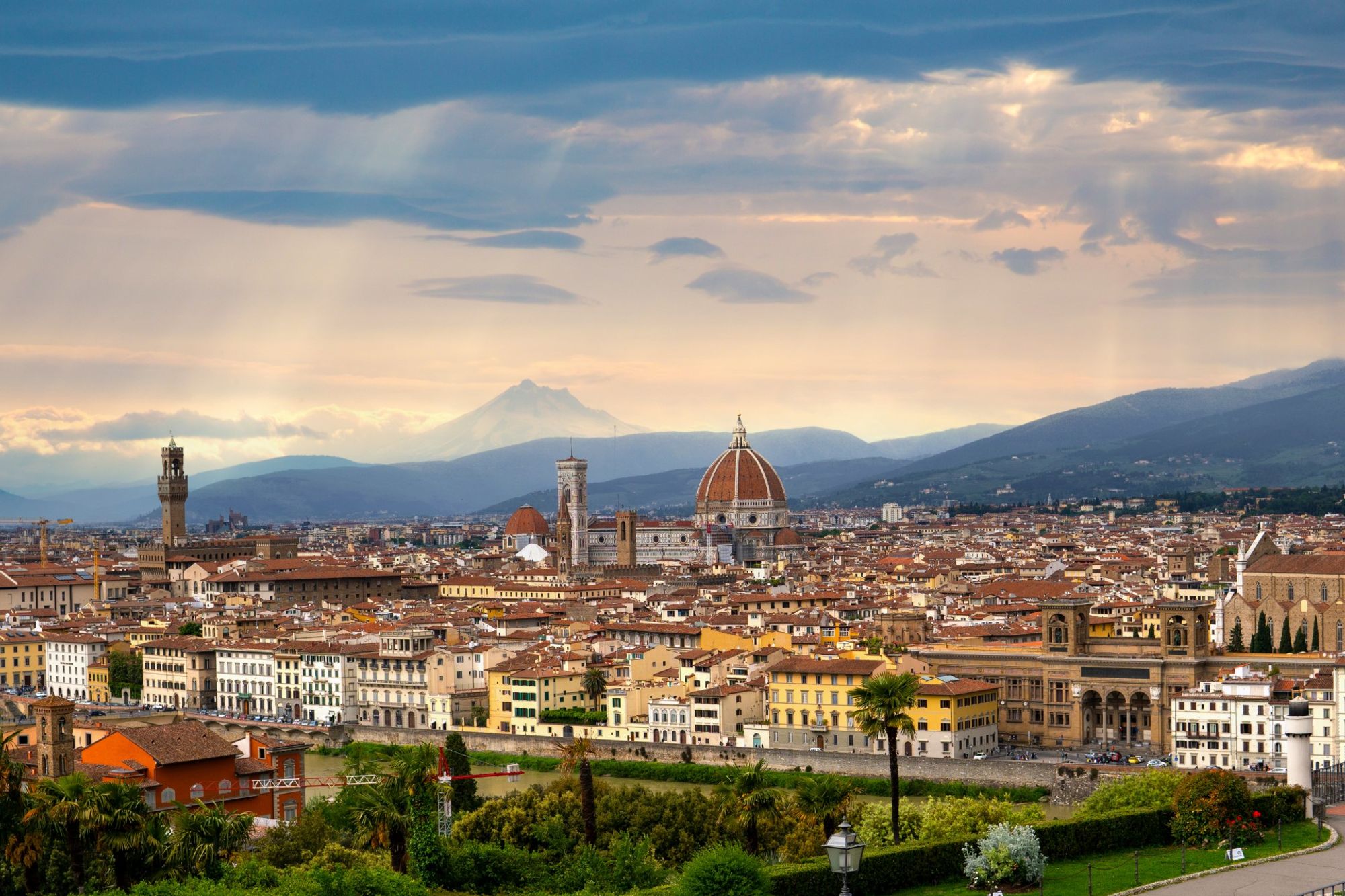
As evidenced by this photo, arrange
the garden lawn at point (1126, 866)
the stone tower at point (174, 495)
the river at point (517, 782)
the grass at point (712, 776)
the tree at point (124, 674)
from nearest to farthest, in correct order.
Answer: the garden lawn at point (1126, 866), the grass at point (712, 776), the river at point (517, 782), the tree at point (124, 674), the stone tower at point (174, 495)

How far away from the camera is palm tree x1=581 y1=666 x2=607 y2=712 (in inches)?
1964

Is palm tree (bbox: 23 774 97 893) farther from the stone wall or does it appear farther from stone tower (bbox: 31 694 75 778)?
the stone wall

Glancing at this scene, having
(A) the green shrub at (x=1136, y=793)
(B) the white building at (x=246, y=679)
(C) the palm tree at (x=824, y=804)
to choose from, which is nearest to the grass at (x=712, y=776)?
(A) the green shrub at (x=1136, y=793)

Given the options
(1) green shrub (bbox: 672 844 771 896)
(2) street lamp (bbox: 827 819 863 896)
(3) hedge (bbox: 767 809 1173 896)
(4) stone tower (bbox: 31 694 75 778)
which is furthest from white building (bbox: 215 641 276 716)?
(2) street lamp (bbox: 827 819 863 896)

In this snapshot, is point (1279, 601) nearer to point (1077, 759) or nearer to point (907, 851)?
point (1077, 759)

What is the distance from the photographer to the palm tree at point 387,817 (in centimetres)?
2538

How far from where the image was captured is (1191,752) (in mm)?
41000

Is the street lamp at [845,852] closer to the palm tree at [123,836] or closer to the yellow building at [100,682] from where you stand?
the palm tree at [123,836]

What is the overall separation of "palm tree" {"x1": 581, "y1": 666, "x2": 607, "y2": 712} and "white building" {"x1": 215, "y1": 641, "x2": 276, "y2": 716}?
413 inches

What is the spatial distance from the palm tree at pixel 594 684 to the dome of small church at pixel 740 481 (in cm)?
6733

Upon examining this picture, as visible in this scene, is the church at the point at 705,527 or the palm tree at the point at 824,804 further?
the church at the point at 705,527

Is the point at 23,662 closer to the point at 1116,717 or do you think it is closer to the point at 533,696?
the point at 533,696

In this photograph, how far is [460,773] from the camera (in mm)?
40531

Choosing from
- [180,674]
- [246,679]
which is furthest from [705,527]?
[246,679]
